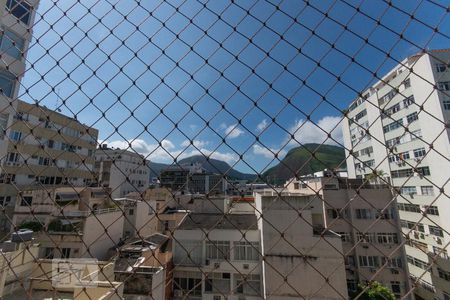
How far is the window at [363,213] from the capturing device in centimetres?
936

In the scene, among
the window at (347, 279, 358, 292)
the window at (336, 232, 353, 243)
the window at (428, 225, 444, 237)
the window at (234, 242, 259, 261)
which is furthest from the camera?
the window at (428, 225, 444, 237)

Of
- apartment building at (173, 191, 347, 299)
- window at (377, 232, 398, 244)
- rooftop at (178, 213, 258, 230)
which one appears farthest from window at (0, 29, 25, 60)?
window at (377, 232, 398, 244)

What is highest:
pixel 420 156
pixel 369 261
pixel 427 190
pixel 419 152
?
pixel 419 152

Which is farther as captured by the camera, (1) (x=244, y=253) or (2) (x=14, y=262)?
(1) (x=244, y=253)

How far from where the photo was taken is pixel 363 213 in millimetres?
9438

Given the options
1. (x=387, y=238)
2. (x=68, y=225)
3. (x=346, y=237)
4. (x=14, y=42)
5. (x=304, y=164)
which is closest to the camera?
(x=304, y=164)

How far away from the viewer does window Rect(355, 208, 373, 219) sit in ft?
30.7

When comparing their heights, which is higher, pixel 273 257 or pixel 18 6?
pixel 18 6

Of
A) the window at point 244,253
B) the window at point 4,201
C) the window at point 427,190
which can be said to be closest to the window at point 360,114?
the window at point 427,190

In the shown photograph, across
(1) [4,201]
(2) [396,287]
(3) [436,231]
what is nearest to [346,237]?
(2) [396,287]

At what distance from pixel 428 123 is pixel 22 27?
12.5m

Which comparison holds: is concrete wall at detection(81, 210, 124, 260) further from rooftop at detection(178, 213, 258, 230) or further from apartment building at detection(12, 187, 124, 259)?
rooftop at detection(178, 213, 258, 230)

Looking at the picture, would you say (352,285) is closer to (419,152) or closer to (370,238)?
(370,238)

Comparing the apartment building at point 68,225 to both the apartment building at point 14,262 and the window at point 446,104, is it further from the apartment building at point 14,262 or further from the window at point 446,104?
the window at point 446,104
